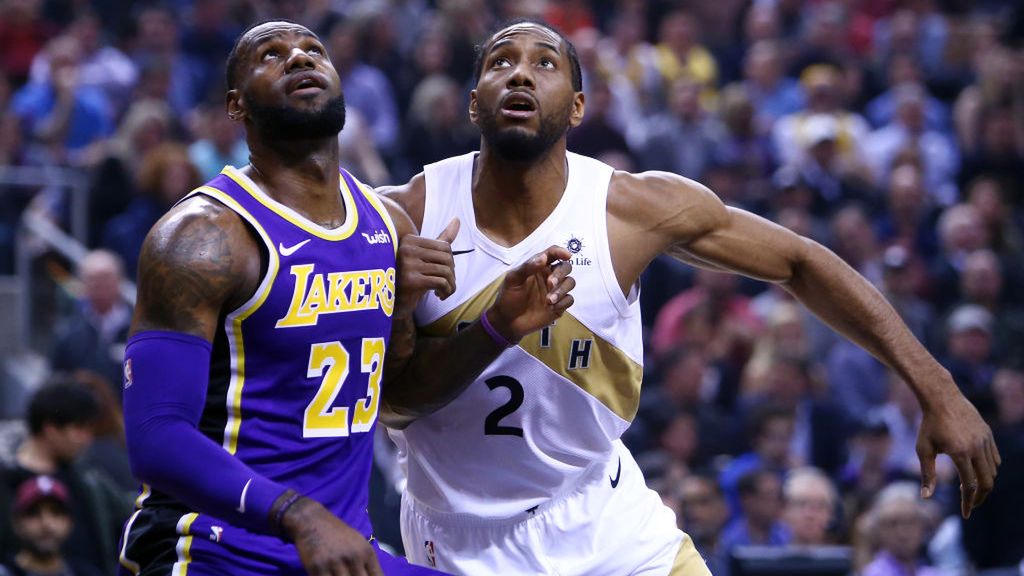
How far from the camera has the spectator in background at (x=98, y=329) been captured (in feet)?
31.7

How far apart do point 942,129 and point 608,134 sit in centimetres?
390

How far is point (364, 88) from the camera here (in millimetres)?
12875

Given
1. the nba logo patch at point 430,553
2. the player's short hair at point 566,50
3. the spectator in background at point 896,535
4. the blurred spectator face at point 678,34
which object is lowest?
the spectator in background at point 896,535

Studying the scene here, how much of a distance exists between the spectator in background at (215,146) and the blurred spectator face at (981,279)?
5.48 meters

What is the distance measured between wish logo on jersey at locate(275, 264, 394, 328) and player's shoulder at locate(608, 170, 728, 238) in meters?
1.01

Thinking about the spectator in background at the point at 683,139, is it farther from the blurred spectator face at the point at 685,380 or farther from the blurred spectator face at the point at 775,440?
the blurred spectator face at the point at 775,440

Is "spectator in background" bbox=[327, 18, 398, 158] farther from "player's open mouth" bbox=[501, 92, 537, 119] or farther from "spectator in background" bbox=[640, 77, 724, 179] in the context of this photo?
"player's open mouth" bbox=[501, 92, 537, 119]

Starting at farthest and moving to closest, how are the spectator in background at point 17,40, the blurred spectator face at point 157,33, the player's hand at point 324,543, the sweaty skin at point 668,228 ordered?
the spectator in background at point 17,40
the blurred spectator face at point 157,33
the sweaty skin at point 668,228
the player's hand at point 324,543

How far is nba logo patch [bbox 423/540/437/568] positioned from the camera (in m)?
5.32

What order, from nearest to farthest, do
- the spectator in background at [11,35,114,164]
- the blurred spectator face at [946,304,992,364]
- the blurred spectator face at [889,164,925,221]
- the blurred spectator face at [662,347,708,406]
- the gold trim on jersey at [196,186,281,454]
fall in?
1. the gold trim on jersey at [196,186,281,454]
2. the blurred spectator face at [662,347,708,406]
3. the blurred spectator face at [946,304,992,364]
4. the spectator in background at [11,35,114,164]
5. the blurred spectator face at [889,164,925,221]

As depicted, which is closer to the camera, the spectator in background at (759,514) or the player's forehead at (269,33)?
the player's forehead at (269,33)

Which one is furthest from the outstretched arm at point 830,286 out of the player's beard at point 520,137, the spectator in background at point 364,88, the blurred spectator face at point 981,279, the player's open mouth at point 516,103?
the spectator in background at point 364,88

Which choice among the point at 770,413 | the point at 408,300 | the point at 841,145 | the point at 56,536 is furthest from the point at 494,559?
the point at 841,145

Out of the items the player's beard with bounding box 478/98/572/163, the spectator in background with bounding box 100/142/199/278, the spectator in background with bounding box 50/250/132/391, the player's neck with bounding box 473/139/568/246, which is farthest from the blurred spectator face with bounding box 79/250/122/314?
the player's beard with bounding box 478/98/572/163
